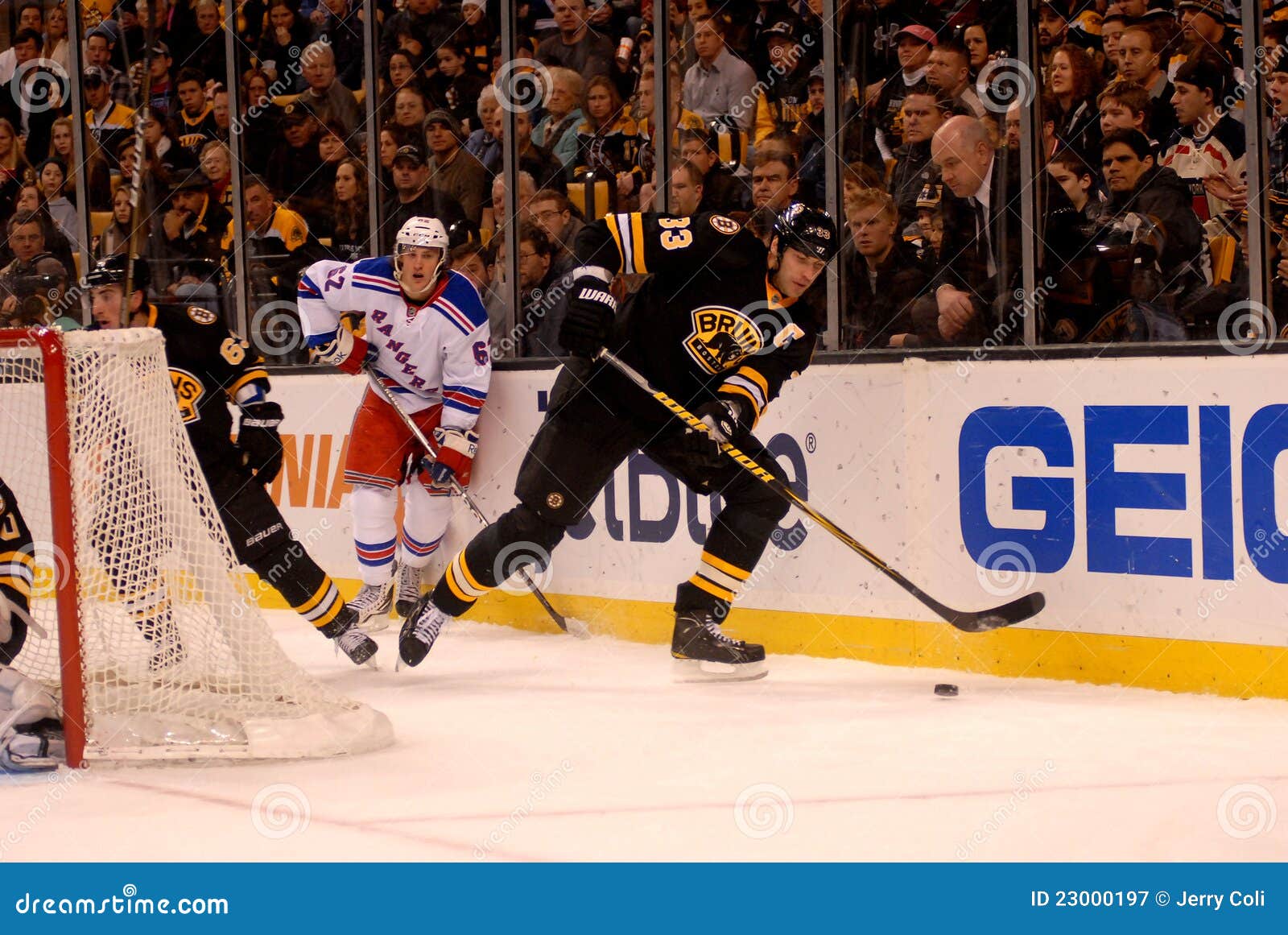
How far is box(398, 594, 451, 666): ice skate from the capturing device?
3988 millimetres

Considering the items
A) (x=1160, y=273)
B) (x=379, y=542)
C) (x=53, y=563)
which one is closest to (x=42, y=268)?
(x=379, y=542)

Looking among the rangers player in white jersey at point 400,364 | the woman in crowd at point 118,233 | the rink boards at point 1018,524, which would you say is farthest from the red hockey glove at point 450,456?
the woman in crowd at point 118,233

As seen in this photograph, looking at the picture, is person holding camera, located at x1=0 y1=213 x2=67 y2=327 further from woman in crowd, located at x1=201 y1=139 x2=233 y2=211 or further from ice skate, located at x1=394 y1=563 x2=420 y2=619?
ice skate, located at x1=394 y1=563 x2=420 y2=619

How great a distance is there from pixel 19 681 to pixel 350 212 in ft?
10.7

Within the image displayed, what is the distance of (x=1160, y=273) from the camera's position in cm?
383

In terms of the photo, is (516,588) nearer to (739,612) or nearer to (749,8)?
(739,612)

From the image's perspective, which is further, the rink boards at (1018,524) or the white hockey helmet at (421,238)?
the white hockey helmet at (421,238)

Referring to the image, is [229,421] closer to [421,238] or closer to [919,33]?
[421,238]

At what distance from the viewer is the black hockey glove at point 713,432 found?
149 inches

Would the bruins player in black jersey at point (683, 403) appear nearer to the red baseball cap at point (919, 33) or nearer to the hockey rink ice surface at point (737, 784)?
the hockey rink ice surface at point (737, 784)

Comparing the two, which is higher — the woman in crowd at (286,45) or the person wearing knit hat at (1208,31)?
the woman in crowd at (286,45)

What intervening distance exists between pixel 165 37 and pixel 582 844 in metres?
5.58

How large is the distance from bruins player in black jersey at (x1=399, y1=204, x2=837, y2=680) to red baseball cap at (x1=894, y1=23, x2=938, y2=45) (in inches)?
32.6

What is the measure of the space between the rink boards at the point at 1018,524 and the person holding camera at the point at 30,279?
3501 millimetres
